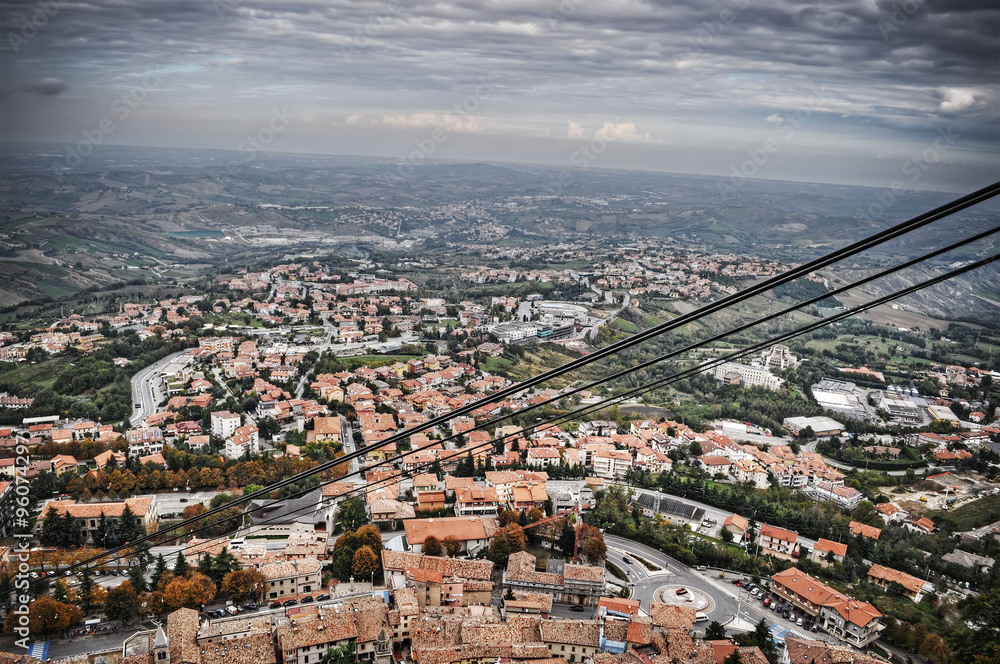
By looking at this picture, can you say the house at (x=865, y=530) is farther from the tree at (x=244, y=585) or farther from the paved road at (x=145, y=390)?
the paved road at (x=145, y=390)

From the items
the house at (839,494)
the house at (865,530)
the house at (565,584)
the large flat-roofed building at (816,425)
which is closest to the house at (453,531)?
the house at (565,584)

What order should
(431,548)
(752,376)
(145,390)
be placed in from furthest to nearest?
(752,376)
(145,390)
(431,548)

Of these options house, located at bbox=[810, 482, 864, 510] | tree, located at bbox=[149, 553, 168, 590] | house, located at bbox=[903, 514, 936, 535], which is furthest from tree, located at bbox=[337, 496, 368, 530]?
house, located at bbox=[903, 514, 936, 535]

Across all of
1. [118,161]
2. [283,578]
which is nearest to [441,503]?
[283,578]

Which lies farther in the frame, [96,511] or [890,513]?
[890,513]

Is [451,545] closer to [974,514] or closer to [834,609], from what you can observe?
[834,609]

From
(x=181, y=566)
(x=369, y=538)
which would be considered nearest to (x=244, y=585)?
(x=181, y=566)

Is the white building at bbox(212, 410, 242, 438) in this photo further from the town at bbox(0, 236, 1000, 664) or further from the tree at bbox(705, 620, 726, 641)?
the tree at bbox(705, 620, 726, 641)
